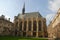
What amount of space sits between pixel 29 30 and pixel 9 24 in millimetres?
11875

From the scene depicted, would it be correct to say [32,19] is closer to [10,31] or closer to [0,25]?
[10,31]

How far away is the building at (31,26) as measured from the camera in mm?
71312

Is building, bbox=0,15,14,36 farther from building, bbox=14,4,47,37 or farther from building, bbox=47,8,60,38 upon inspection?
building, bbox=47,8,60,38

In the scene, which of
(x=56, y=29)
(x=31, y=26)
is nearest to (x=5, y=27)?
(x=31, y=26)

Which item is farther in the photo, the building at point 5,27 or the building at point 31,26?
the building at point 31,26

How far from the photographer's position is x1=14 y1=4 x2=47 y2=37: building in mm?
71312

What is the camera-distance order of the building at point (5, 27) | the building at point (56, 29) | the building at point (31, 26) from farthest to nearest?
the building at point (31, 26)
the building at point (5, 27)
the building at point (56, 29)

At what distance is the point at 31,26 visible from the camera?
74.0 m

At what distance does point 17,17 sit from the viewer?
82938 millimetres

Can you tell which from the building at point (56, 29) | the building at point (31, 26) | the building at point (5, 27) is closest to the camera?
the building at point (56, 29)

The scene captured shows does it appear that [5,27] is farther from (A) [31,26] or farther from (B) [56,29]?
(B) [56,29]

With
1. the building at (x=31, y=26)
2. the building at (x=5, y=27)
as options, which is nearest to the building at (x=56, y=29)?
the building at (x=31, y=26)

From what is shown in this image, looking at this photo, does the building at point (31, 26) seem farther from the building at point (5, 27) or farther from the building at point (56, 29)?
the building at point (56, 29)

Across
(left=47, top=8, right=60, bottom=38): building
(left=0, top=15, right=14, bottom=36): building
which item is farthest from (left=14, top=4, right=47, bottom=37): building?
(left=47, top=8, right=60, bottom=38): building
